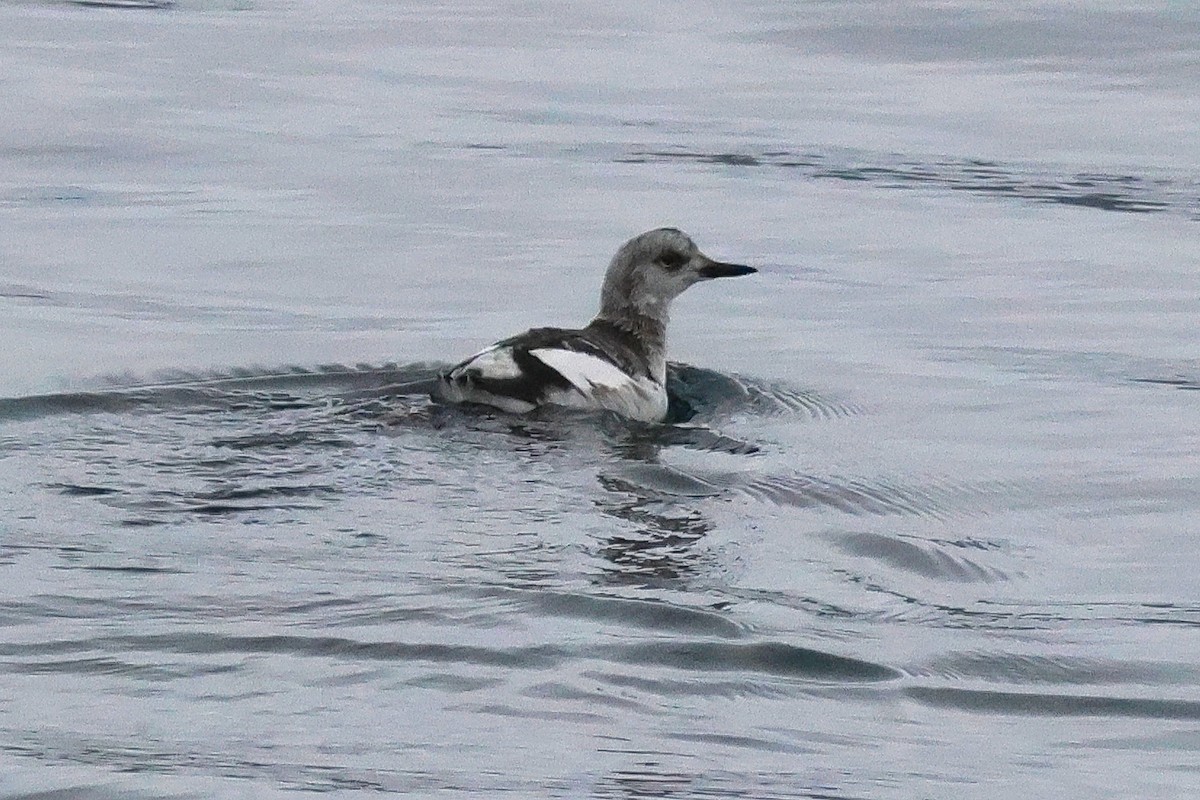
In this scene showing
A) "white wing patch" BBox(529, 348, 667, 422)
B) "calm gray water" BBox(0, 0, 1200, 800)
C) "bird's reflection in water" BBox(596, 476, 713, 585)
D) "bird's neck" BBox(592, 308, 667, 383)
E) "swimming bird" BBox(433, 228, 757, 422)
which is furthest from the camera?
"bird's neck" BBox(592, 308, 667, 383)

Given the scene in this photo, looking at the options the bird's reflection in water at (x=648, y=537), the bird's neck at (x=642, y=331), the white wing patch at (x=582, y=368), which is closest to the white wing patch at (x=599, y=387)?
the white wing patch at (x=582, y=368)

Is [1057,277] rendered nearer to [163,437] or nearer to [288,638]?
[163,437]

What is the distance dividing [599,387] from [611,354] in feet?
1.47

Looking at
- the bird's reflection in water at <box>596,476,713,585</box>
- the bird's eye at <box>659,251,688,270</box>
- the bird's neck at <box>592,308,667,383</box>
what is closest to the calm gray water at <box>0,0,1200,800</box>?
the bird's reflection in water at <box>596,476,713,585</box>

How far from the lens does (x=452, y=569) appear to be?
723 centimetres

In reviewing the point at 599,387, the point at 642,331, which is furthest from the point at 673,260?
the point at 599,387

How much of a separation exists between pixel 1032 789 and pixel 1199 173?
36.9 ft

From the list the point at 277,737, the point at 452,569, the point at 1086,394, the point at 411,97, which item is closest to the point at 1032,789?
the point at 277,737

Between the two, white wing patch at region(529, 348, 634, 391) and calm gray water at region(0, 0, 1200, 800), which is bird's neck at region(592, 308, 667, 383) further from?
white wing patch at region(529, 348, 634, 391)

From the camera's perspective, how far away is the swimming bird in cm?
979

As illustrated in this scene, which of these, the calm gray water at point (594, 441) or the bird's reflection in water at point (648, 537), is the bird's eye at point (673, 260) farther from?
the bird's reflection in water at point (648, 537)

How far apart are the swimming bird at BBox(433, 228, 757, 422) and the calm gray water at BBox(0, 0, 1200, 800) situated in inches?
7.3

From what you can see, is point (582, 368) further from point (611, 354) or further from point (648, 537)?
point (648, 537)

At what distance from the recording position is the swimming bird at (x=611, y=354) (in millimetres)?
9789
